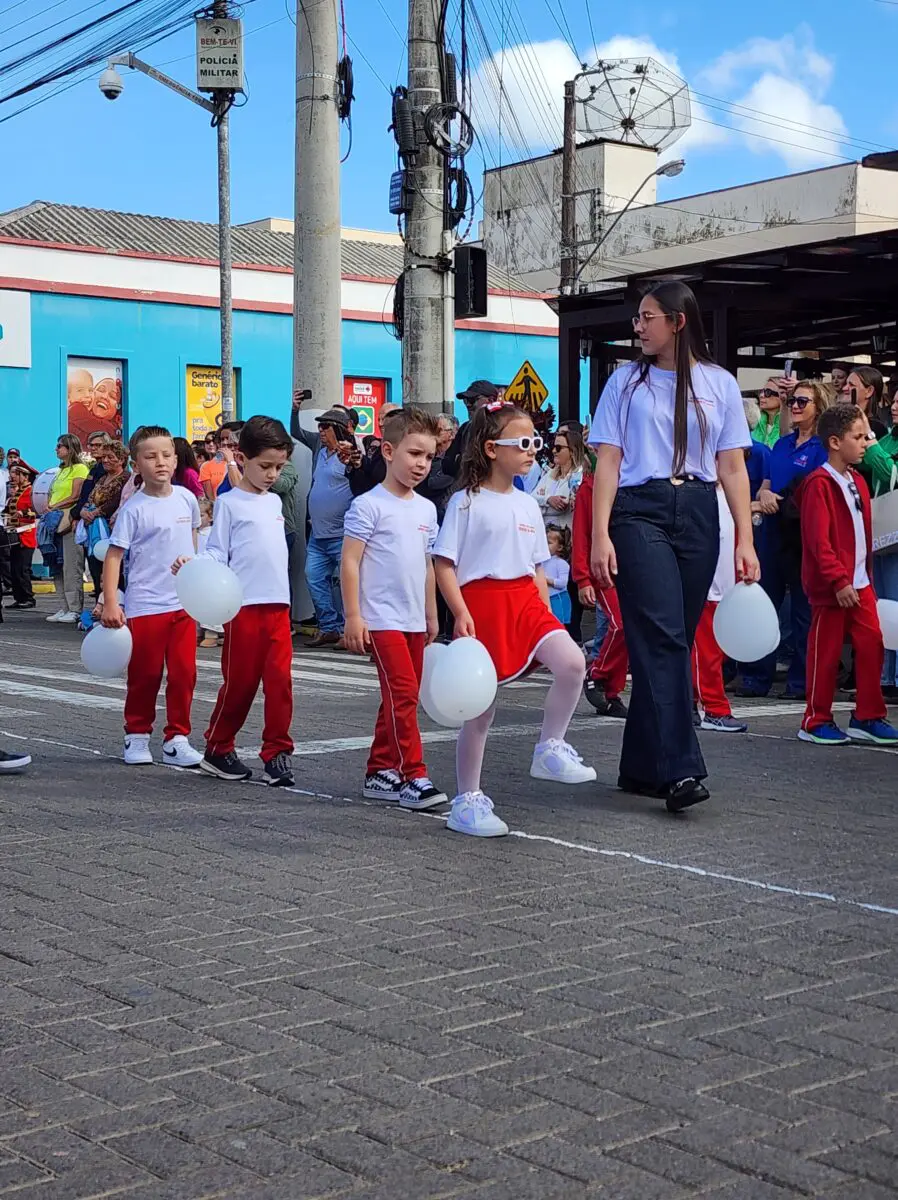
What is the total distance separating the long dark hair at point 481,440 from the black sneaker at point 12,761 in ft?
8.71

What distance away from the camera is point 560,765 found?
24.4 ft

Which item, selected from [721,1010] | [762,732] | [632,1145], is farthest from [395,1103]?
[762,732]

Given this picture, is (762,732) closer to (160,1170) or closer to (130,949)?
(130,949)

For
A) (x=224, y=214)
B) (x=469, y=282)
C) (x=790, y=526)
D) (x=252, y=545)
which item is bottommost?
(x=252, y=545)

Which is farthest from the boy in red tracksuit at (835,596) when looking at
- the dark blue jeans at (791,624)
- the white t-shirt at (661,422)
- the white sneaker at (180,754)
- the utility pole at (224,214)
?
the utility pole at (224,214)

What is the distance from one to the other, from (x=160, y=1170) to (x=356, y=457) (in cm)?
1201

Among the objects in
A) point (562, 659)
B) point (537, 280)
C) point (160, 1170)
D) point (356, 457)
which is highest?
point (537, 280)

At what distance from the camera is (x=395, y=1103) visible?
135 inches

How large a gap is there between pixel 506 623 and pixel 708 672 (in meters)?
3.10

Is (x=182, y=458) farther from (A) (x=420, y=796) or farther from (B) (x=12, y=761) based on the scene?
(A) (x=420, y=796)

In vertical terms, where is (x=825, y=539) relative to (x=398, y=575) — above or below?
above

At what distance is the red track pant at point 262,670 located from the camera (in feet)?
25.1

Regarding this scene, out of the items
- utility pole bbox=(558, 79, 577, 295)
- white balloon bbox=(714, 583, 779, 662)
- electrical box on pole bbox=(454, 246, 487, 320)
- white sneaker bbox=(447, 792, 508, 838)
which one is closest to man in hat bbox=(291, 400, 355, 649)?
electrical box on pole bbox=(454, 246, 487, 320)

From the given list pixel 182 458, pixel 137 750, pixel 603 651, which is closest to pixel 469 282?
pixel 182 458
